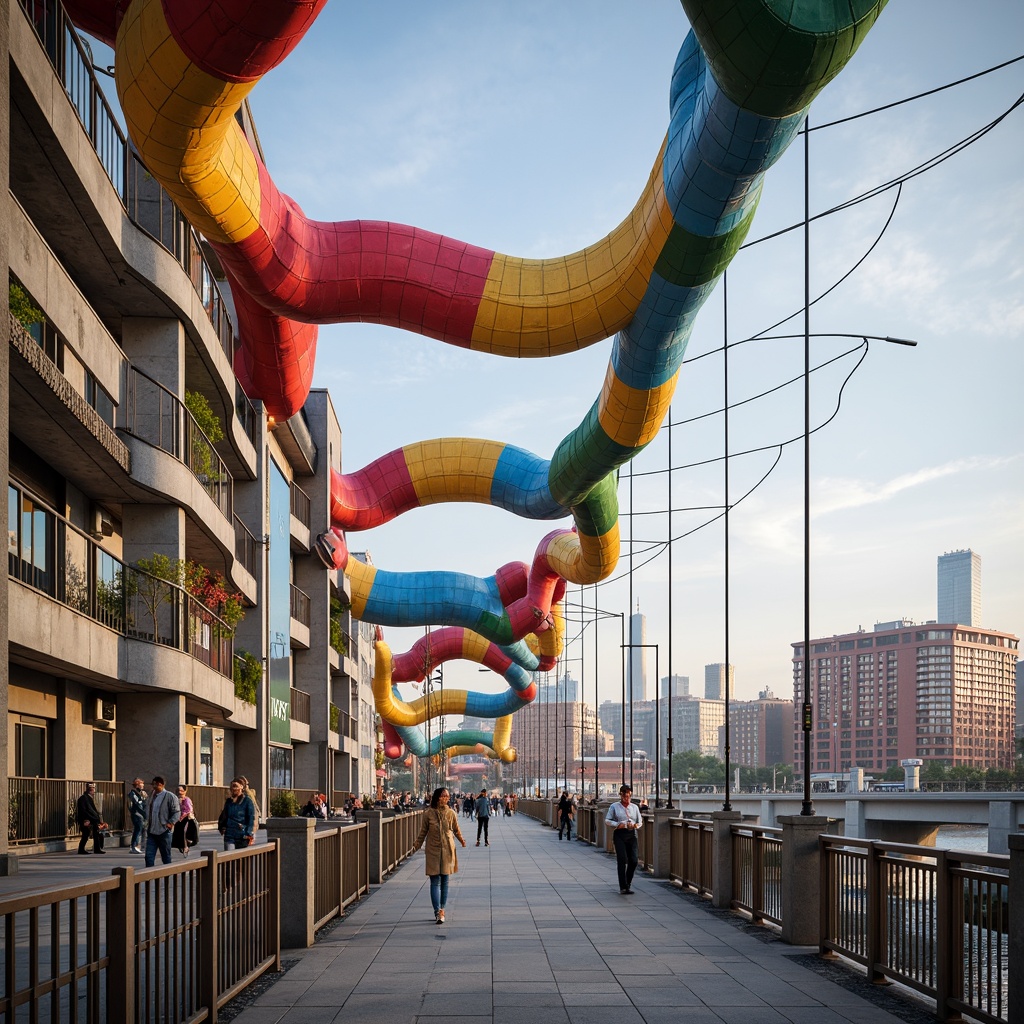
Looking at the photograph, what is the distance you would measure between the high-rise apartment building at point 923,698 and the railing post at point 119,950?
6561 inches

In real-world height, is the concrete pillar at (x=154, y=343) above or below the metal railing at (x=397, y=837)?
above

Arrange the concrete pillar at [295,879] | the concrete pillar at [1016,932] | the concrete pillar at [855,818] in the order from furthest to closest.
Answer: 1. the concrete pillar at [855,818]
2. the concrete pillar at [295,879]
3. the concrete pillar at [1016,932]

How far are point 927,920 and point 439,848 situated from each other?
23.7 ft

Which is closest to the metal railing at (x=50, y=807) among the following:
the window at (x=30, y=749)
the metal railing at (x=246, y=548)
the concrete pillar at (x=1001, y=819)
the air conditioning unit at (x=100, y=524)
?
the window at (x=30, y=749)

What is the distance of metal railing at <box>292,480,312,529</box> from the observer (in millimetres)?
40550

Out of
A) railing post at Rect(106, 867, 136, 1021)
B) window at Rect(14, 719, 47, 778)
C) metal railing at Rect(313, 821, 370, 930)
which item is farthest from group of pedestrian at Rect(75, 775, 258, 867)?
railing post at Rect(106, 867, 136, 1021)

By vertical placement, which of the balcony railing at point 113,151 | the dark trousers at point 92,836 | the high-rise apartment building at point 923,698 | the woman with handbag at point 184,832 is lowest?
the high-rise apartment building at point 923,698

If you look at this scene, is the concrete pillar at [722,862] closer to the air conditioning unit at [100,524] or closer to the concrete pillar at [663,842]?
the concrete pillar at [663,842]

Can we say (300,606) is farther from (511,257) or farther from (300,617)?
(511,257)

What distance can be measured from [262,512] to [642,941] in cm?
2287

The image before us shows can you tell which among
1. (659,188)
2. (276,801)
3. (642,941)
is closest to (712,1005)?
(642,941)

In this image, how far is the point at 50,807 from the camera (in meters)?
22.8

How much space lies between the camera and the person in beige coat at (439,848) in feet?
49.6

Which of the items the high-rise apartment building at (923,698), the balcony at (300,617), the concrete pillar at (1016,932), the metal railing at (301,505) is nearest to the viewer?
the concrete pillar at (1016,932)
